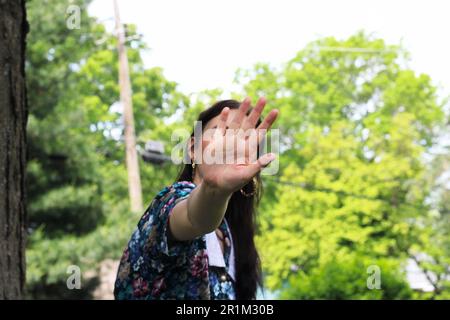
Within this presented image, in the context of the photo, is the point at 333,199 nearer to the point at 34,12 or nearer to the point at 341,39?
the point at 341,39

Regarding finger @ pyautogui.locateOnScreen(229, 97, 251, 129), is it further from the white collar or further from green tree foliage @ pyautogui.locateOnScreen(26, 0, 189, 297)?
green tree foliage @ pyautogui.locateOnScreen(26, 0, 189, 297)

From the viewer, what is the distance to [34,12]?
13.2 metres

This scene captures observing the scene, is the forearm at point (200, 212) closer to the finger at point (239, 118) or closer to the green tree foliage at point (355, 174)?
the finger at point (239, 118)

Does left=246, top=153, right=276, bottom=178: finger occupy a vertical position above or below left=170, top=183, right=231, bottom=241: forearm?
above

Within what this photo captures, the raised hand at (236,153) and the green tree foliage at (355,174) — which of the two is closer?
the raised hand at (236,153)

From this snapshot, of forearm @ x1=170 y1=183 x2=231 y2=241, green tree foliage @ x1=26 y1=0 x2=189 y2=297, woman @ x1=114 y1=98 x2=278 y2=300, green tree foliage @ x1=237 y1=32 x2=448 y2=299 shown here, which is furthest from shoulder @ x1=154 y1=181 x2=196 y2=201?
green tree foliage @ x1=237 y1=32 x2=448 y2=299

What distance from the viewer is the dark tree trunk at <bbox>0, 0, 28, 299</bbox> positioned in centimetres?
266

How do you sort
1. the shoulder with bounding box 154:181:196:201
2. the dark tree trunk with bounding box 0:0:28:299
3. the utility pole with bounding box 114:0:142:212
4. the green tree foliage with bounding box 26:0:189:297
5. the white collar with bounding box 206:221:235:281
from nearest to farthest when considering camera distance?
the shoulder with bounding box 154:181:196:201 < the white collar with bounding box 206:221:235:281 < the dark tree trunk with bounding box 0:0:28:299 < the green tree foliage with bounding box 26:0:189:297 < the utility pole with bounding box 114:0:142:212

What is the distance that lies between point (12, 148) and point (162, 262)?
1.14 meters

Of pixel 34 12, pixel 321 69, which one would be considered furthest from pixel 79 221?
pixel 321 69

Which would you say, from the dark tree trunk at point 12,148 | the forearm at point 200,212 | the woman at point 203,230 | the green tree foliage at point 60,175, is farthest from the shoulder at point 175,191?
the green tree foliage at point 60,175

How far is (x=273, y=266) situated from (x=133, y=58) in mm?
8760

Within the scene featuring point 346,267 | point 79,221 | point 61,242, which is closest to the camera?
point 346,267

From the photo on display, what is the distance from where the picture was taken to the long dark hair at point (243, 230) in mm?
2236
